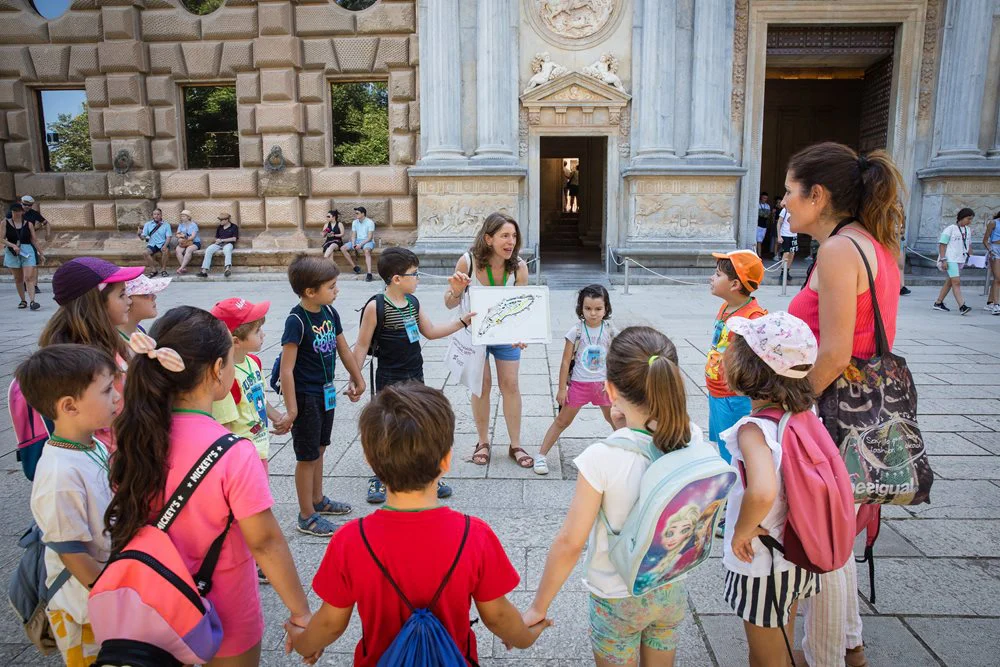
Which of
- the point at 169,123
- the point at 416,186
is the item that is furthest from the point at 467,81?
the point at 169,123

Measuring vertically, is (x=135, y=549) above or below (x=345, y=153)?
below

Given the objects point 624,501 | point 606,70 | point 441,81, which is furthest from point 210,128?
point 624,501

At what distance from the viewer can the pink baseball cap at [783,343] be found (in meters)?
2.04

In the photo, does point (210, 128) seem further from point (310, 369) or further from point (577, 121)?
point (310, 369)

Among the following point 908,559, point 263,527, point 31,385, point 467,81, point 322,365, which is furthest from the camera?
point 467,81

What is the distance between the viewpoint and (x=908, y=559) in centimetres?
330

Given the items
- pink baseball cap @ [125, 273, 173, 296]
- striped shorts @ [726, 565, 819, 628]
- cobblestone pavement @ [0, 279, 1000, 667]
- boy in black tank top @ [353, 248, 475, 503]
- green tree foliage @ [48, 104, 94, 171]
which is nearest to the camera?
striped shorts @ [726, 565, 819, 628]

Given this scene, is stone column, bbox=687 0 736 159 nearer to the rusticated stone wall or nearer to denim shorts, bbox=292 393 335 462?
the rusticated stone wall

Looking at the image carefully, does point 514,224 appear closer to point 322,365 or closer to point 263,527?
point 322,365

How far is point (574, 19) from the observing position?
13.9 metres

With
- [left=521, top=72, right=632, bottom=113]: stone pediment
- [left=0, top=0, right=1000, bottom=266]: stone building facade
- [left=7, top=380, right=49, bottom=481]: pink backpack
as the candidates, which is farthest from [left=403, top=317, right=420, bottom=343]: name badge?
[left=521, top=72, right=632, bottom=113]: stone pediment

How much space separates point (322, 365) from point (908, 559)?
10.1 ft

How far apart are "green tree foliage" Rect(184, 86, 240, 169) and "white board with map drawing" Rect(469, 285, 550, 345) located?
45.2ft

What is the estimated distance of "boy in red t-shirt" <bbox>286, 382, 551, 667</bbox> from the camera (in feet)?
5.40
